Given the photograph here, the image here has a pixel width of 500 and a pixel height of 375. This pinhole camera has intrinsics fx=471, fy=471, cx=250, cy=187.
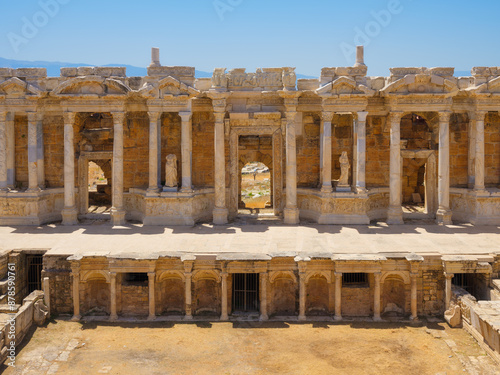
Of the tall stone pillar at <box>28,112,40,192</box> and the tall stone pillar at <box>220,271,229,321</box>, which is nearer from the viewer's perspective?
the tall stone pillar at <box>220,271,229,321</box>

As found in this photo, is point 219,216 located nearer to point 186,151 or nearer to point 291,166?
point 186,151

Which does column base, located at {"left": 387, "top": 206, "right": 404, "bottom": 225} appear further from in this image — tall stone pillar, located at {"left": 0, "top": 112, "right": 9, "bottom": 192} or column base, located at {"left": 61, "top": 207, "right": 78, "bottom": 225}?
tall stone pillar, located at {"left": 0, "top": 112, "right": 9, "bottom": 192}

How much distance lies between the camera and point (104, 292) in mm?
14625

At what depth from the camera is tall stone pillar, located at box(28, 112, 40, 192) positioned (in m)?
18.9

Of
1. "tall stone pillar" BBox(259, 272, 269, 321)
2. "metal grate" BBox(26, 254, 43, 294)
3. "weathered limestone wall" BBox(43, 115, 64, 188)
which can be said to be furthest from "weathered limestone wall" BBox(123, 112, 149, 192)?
"tall stone pillar" BBox(259, 272, 269, 321)

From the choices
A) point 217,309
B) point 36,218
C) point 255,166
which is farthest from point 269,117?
point 255,166

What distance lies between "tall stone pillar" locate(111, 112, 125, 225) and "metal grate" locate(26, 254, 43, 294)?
3.63 m

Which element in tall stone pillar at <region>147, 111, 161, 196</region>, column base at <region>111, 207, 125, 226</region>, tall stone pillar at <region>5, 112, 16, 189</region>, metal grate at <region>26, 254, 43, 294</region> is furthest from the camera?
tall stone pillar at <region>5, 112, 16, 189</region>

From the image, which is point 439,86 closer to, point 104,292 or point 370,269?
point 370,269

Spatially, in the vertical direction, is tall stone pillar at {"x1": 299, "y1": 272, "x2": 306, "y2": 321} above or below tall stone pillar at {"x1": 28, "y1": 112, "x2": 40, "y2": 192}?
below

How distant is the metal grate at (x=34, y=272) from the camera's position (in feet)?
50.8

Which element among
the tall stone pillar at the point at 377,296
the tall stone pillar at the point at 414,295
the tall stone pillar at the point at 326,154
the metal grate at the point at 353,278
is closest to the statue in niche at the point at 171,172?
the tall stone pillar at the point at 326,154

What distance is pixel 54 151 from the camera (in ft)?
67.5

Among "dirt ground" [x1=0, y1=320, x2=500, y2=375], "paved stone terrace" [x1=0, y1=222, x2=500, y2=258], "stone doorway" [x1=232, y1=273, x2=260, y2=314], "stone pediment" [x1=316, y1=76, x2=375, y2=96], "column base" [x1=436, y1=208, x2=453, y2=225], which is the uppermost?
"stone pediment" [x1=316, y1=76, x2=375, y2=96]
